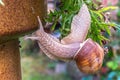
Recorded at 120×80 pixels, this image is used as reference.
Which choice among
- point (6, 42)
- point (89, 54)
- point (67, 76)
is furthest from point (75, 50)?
point (67, 76)

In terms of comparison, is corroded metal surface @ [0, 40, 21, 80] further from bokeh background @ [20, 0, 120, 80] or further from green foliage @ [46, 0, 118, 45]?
bokeh background @ [20, 0, 120, 80]

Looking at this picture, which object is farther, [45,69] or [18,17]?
[45,69]

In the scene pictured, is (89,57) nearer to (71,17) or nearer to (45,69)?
(71,17)

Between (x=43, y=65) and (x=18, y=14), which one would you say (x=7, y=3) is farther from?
(x=43, y=65)

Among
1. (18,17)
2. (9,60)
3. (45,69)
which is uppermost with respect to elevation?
(18,17)

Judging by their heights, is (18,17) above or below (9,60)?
above

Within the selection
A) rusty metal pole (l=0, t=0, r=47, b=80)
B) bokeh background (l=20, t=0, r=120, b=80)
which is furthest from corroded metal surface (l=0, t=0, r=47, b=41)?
bokeh background (l=20, t=0, r=120, b=80)

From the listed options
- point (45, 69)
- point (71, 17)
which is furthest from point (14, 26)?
point (45, 69)

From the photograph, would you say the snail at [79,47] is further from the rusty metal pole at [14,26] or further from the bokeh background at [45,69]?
the bokeh background at [45,69]
